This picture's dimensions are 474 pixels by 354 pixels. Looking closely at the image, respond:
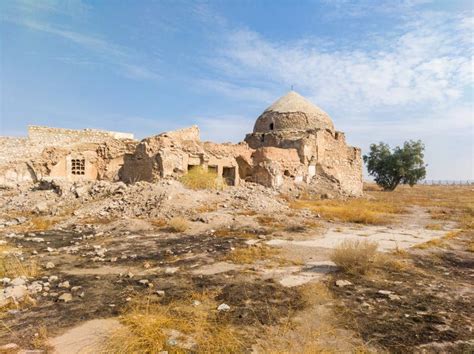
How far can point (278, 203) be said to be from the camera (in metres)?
12.5

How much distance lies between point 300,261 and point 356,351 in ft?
9.10

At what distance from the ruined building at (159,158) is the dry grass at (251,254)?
24.2 feet

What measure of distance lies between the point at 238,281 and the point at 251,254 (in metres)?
1.43

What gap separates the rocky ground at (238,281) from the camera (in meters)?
3.00

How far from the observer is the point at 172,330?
3053 mm

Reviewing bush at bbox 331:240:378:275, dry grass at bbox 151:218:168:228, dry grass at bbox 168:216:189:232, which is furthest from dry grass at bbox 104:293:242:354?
dry grass at bbox 151:218:168:228

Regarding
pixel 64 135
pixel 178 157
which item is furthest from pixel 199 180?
pixel 64 135

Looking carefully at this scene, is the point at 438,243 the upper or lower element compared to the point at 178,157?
lower

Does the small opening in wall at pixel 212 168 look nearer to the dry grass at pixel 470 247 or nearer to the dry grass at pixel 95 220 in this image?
the dry grass at pixel 95 220

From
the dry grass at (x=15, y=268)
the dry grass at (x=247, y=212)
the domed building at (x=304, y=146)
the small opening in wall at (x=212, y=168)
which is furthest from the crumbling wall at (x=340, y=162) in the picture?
the dry grass at (x=15, y=268)

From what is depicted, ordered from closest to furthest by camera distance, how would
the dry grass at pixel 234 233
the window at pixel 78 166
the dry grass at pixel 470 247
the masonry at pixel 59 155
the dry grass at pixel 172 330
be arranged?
the dry grass at pixel 172 330 → the dry grass at pixel 470 247 → the dry grass at pixel 234 233 → the masonry at pixel 59 155 → the window at pixel 78 166

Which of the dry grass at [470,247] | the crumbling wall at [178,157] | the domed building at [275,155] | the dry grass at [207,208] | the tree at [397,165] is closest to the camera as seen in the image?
the dry grass at [470,247]

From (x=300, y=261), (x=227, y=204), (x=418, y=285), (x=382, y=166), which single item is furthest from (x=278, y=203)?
(x=382, y=166)

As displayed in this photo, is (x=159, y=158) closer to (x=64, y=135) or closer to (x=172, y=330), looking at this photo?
(x=64, y=135)
